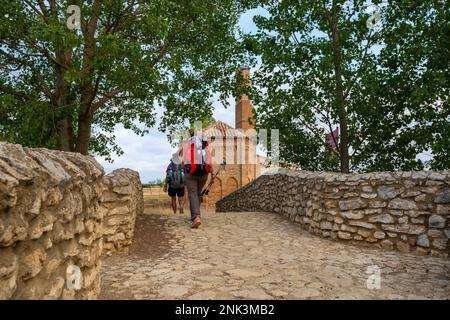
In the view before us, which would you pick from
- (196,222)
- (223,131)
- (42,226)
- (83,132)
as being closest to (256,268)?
(196,222)

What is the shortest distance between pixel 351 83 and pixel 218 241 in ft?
23.4

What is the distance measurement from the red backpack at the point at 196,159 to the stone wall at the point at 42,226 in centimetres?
455

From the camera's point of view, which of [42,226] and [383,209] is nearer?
[42,226]

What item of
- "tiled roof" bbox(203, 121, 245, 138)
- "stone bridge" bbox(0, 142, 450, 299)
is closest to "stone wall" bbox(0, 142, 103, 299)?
"stone bridge" bbox(0, 142, 450, 299)

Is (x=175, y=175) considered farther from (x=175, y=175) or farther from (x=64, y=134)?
(x=64, y=134)

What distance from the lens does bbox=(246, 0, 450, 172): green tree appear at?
11.0 meters

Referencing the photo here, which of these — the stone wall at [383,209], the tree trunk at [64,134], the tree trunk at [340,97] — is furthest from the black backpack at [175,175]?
the tree trunk at [340,97]

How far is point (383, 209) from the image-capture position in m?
7.01

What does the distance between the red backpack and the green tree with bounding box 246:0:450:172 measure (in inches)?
171

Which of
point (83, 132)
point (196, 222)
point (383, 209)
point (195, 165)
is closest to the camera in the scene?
A: point (383, 209)

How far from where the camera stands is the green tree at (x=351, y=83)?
11.0 m

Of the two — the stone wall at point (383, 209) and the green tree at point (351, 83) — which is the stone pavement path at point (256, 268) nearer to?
the stone wall at point (383, 209)

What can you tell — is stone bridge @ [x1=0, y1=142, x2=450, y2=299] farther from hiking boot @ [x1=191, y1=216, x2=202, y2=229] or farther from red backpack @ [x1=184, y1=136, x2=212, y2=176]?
red backpack @ [x1=184, y1=136, x2=212, y2=176]

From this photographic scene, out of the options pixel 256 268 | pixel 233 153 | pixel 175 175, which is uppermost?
pixel 233 153
